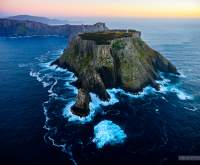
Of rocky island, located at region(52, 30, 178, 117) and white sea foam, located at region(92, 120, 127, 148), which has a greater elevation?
rocky island, located at region(52, 30, 178, 117)

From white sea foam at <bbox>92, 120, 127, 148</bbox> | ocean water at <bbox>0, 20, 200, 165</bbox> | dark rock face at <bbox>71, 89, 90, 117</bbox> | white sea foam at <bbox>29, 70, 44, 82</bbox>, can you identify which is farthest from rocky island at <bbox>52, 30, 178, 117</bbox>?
white sea foam at <bbox>29, 70, 44, 82</bbox>

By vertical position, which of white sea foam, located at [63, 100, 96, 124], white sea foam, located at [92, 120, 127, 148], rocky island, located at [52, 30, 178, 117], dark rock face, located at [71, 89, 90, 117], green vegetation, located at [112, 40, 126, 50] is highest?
green vegetation, located at [112, 40, 126, 50]

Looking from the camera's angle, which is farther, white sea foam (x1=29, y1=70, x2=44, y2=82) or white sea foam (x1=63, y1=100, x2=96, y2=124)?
white sea foam (x1=29, y1=70, x2=44, y2=82)

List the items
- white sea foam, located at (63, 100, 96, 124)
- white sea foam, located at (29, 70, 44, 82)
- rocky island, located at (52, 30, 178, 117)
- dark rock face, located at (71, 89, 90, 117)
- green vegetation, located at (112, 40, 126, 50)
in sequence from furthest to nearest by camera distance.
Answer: white sea foam, located at (29, 70, 44, 82) → green vegetation, located at (112, 40, 126, 50) → rocky island, located at (52, 30, 178, 117) → dark rock face, located at (71, 89, 90, 117) → white sea foam, located at (63, 100, 96, 124)

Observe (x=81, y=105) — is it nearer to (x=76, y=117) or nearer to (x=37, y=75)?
(x=76, y=117)

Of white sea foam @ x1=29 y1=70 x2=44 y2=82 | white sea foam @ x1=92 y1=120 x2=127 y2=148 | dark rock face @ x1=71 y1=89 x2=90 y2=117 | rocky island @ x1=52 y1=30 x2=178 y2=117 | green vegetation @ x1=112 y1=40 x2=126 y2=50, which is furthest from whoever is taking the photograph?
white sea foam @ x1=29 y1=70 x2=44 y2=82

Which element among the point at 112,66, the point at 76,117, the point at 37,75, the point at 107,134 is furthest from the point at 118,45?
the point at 107,134

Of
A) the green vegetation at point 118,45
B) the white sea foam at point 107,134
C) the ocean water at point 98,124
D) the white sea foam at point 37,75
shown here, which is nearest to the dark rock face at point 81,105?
the ocean water at point 98,124

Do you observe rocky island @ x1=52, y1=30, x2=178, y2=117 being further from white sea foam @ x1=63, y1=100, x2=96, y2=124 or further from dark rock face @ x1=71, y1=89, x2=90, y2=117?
white sea foam @ x1=63, y1=100, x2=96, y2=124
